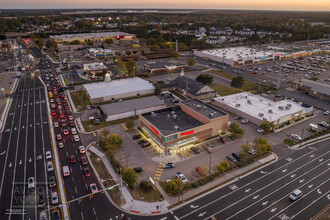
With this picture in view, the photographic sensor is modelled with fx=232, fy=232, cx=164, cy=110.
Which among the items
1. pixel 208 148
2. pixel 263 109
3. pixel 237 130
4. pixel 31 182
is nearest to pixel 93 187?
pixel 31 182

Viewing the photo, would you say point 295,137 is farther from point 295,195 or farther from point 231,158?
point 295,195

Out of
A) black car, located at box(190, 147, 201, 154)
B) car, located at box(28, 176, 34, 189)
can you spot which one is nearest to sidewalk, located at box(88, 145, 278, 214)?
black car, located at box(190, 147, 201, 154)

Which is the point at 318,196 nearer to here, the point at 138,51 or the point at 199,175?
the point at 199,175

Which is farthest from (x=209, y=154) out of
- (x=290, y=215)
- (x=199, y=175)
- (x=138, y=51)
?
(x=138, y=51)

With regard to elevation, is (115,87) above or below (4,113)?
above

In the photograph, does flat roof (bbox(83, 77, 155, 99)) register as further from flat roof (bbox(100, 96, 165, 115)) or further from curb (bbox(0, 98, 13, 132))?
curb (bbox(0, 98, 13, 132))

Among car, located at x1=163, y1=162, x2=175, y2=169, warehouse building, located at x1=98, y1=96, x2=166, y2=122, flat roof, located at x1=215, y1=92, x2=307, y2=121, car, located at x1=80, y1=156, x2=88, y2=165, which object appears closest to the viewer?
car, located at x1=163, y1=162, x2=175, y2=169

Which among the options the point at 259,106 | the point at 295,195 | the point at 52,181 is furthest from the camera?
the point at 259,106
